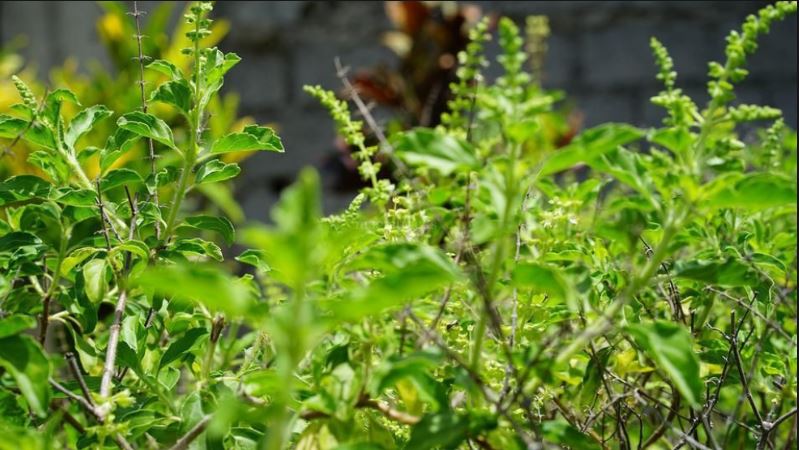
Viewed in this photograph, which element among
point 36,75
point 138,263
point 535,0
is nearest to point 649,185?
point 138,263

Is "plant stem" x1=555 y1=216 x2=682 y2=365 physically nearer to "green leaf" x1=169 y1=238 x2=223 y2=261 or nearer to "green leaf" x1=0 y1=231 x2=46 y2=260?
"green leaf" x1=169 y1=238 x2=223 y2=261

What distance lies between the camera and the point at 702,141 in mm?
788

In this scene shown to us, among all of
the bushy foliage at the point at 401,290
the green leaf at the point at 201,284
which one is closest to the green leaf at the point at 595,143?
the bushy foliage at the point at 401,290

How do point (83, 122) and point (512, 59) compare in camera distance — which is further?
point (83, 122)

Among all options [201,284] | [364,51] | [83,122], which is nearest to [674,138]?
[201,284]

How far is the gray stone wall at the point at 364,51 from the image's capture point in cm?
387

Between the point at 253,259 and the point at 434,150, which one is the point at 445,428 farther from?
the point at 253,259

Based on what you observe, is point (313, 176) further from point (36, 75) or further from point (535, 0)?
point (36, 75)

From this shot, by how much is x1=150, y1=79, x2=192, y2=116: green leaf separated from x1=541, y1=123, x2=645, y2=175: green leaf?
1.29 feet

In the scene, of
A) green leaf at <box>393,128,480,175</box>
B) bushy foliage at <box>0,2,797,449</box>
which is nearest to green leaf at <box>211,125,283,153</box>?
bushy foliage at <box>0,2,797,449</box>

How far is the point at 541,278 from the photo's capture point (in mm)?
698

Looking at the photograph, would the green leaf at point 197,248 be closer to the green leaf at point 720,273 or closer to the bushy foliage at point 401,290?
the bushy foliage at point 401,290

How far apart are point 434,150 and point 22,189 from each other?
45 centimetres

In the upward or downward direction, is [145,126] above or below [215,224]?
above
